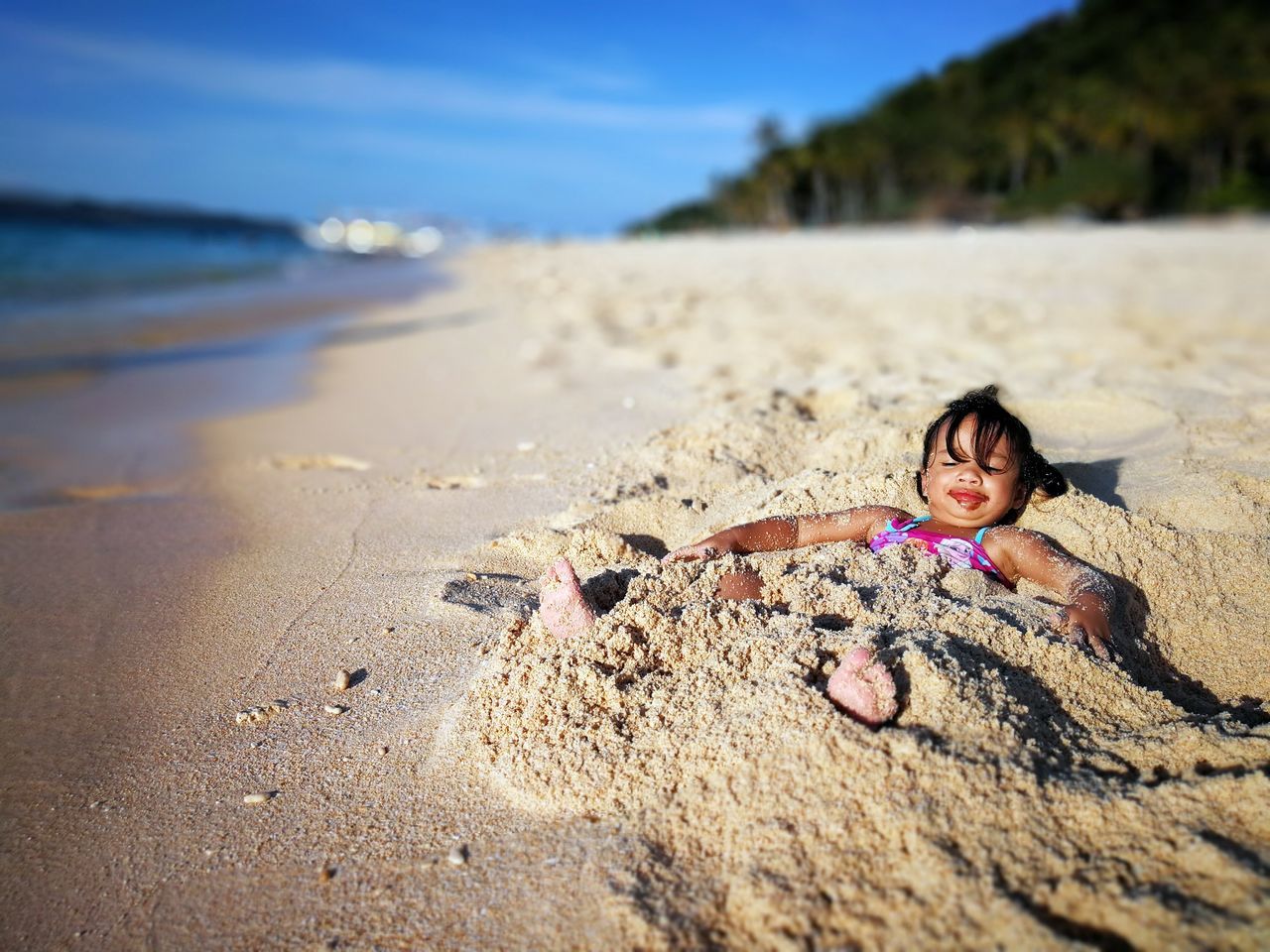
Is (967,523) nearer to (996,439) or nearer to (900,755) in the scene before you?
(996,439)

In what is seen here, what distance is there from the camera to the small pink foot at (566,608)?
5.36ft

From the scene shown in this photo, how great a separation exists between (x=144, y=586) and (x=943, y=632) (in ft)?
6.71

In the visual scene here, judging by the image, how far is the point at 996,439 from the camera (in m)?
2.08

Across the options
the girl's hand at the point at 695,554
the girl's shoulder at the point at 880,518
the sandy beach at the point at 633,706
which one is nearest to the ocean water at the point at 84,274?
the sandy beach at the point at 633,706

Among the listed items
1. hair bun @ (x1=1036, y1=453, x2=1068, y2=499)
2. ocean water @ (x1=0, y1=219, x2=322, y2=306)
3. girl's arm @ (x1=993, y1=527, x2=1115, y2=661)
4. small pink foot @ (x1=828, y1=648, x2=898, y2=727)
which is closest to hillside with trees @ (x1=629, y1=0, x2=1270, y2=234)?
ocean water @ (x1=0, y1=219, x2=322, y2=306)

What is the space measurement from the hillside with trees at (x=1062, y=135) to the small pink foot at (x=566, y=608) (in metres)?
32.2

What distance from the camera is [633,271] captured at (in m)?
13.7

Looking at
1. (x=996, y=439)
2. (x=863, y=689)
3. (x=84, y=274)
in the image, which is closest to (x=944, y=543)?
(x=996, y=439)

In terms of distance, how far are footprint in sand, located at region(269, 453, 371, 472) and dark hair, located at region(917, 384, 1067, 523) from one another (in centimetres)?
218

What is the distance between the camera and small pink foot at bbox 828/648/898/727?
1355mm

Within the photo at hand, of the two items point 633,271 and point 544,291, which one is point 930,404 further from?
point 633,271

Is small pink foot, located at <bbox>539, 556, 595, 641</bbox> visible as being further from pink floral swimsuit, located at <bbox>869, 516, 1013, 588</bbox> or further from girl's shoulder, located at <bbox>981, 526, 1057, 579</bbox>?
girl's shoulder, located at <bbox>981, 526, 1057, 579</bbox>

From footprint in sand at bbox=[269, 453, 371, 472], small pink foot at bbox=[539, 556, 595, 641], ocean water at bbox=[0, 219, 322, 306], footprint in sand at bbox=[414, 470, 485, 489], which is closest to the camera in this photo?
small pink foot at bbox=[539, 556, 595, 641]

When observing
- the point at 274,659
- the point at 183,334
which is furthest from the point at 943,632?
the point at 183,334
